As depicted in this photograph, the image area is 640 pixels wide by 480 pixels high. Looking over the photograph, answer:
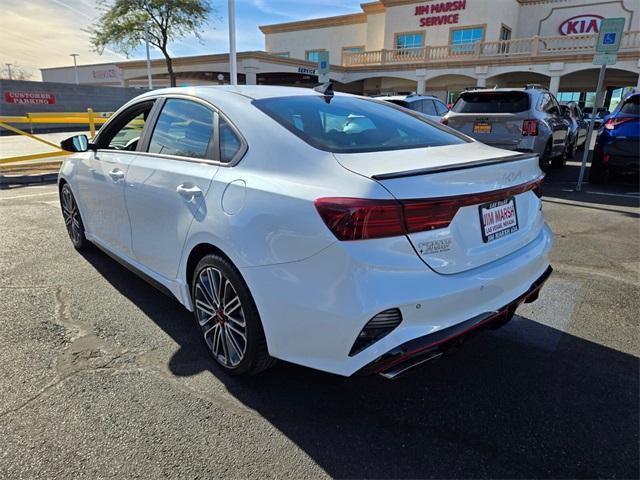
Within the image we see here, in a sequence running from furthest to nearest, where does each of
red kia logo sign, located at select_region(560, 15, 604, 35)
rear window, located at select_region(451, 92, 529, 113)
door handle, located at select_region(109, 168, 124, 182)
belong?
red kia logo sign, located at select_region(560, 15, 604, 35), rear window, located at select_region(451, 92, 529, 113), door handle, located at select_region(109, 168, 124, 182)

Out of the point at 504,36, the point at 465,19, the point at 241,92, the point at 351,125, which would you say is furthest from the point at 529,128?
the point at 504,36

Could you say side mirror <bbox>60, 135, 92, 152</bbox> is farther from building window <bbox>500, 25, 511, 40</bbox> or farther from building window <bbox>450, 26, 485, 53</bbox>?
building window <bbox>500, 25, 511, 40</bbox>

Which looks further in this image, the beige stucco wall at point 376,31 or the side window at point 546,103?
the beige stucco wall at point 376,31

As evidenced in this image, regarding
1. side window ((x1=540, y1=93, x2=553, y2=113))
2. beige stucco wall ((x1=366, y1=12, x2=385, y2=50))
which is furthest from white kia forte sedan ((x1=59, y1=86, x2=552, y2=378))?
beige stucco wall ((x1=366, y1=12, x2=385, y2=50))

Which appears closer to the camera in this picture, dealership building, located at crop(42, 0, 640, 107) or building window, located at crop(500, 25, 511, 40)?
dealership building, located at crop(42, 0, 640, 107)

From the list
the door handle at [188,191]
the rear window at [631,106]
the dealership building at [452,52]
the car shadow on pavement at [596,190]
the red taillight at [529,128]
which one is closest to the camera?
the door handle at [188,191]

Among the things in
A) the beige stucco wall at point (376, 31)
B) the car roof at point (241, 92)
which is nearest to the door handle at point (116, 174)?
the car roof at point (241, 92)

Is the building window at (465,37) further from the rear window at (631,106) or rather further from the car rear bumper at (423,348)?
the car rear bumper at (423,348)

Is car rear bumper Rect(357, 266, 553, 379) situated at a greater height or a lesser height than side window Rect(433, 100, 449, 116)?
lesser

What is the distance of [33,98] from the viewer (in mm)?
24594

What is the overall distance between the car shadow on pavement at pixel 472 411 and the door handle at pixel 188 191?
1.01 m

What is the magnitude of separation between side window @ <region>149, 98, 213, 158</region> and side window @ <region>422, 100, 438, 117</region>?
8.94 meters

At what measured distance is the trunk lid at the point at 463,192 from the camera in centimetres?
200

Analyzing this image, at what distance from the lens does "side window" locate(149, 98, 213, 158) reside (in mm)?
2811
